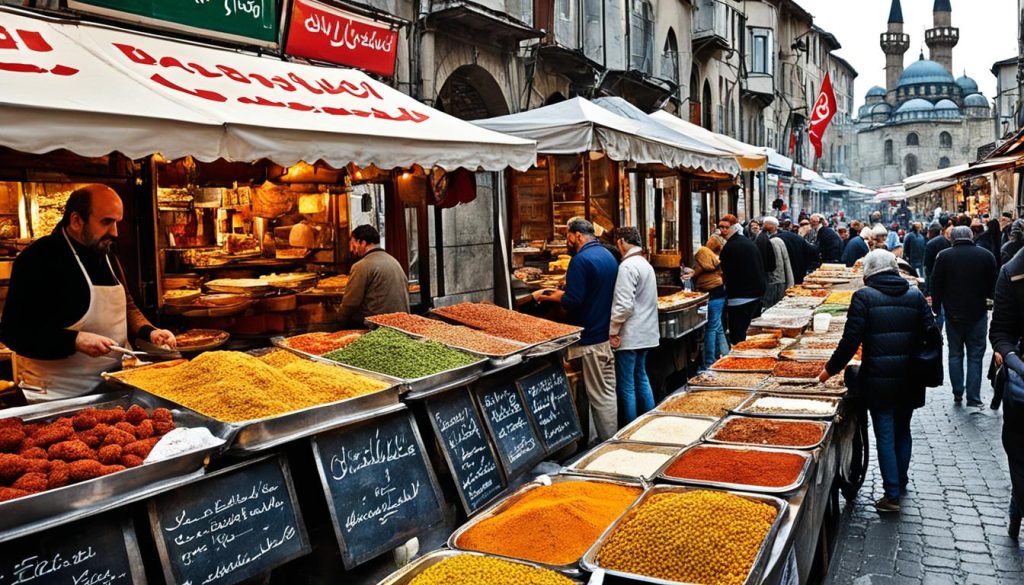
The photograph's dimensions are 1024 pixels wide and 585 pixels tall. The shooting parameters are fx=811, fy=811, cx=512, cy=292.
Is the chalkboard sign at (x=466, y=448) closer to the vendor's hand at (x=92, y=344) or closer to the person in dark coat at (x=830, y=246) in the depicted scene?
the vendor's hand at (x=92, y=344)

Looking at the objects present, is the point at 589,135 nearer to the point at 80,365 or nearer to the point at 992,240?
the point at 80,365

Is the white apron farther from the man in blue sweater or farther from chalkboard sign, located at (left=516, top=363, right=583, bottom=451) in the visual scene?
the man in blue sweater

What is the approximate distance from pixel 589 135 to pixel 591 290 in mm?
1850

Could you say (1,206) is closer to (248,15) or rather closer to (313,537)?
(248,15)

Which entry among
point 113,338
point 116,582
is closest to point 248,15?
point 113,338

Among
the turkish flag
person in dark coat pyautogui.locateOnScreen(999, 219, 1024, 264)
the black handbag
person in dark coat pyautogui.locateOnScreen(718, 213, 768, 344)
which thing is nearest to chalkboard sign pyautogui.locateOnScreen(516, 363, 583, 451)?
the black handbag

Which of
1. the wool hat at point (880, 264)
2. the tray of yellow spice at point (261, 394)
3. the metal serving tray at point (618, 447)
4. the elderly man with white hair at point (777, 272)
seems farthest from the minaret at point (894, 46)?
the tray of yellow spice at point (261, 394)

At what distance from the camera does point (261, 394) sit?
4.13 meters

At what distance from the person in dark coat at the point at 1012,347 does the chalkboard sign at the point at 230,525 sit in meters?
4.28

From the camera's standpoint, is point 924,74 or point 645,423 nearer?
point 645,423

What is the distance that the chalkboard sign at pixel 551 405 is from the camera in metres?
6.24

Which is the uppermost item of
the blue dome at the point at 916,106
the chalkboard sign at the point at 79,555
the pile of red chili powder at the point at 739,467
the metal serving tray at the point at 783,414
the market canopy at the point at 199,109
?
the blue dome at the point at 916,106

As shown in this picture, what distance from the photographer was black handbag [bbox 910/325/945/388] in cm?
567

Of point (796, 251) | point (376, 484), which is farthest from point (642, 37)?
point (376, 484)
